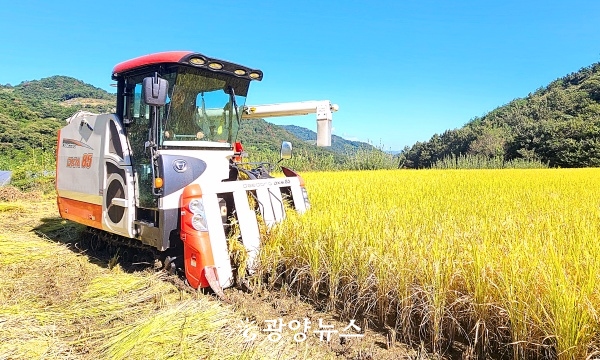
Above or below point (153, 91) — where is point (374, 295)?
below

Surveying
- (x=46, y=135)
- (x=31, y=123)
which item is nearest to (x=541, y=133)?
(x=46, y=135)

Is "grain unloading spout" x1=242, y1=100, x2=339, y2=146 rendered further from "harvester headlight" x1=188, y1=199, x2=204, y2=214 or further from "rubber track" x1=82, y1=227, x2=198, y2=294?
"harvester headlight" x1=188, y1=199, x2=204, y2=214

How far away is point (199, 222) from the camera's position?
3357mm

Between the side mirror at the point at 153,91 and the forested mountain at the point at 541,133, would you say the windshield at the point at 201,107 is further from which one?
the forested mountain at the point at 541,133

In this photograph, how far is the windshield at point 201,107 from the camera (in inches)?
148

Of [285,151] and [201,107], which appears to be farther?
[285,151]

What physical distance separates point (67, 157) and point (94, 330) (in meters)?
3.15

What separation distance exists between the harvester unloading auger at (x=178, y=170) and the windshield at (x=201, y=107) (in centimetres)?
1

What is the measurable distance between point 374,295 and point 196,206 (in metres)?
1.74

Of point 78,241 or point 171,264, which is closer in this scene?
point 171,264

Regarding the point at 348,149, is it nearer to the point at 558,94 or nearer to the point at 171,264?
the point at 171,264

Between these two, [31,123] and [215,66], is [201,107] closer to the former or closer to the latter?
[215,66]

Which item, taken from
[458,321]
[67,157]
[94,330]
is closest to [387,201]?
[458,321]

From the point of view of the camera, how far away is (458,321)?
7.86 feet
